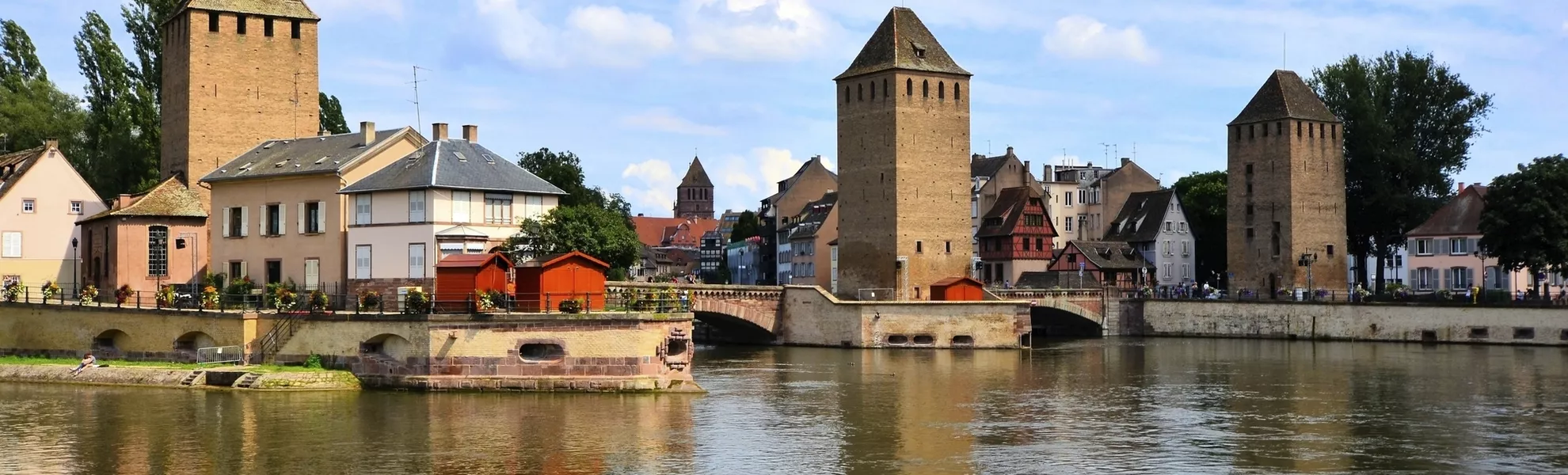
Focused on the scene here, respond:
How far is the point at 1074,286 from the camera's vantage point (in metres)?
83.2

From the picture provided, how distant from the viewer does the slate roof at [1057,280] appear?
84562 mm

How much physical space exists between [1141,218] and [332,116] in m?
45.6

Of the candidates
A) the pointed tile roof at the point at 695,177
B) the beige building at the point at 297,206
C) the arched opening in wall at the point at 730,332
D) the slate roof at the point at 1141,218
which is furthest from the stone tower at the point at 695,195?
the beige building at the point at 297,206

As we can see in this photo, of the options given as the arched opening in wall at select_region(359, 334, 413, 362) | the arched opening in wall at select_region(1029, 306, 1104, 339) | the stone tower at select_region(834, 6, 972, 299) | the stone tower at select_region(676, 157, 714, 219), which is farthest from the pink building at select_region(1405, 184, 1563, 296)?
the stone tower at select_region(676, 157, 714, 219)

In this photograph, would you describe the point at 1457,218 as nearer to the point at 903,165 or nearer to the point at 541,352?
the point at 903,165

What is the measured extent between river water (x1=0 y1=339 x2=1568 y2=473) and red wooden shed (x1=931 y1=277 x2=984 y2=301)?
18.7m

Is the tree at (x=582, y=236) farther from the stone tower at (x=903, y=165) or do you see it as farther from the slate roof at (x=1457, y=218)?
the slate roof at (x=1457, y=218)

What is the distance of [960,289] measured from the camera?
69.9 metres

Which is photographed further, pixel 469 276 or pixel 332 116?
pixel 332 116

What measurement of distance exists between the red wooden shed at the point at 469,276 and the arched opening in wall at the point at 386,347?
1.45 metres

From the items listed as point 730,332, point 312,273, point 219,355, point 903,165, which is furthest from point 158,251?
point 903,165

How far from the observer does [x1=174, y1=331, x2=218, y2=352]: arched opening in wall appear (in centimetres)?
4512

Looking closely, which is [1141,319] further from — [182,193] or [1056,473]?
[1056,473]

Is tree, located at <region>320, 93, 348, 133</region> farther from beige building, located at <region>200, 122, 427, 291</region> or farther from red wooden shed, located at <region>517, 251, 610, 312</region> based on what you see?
red wooden shed, located at <region>517, 251, 610, 312</region>
